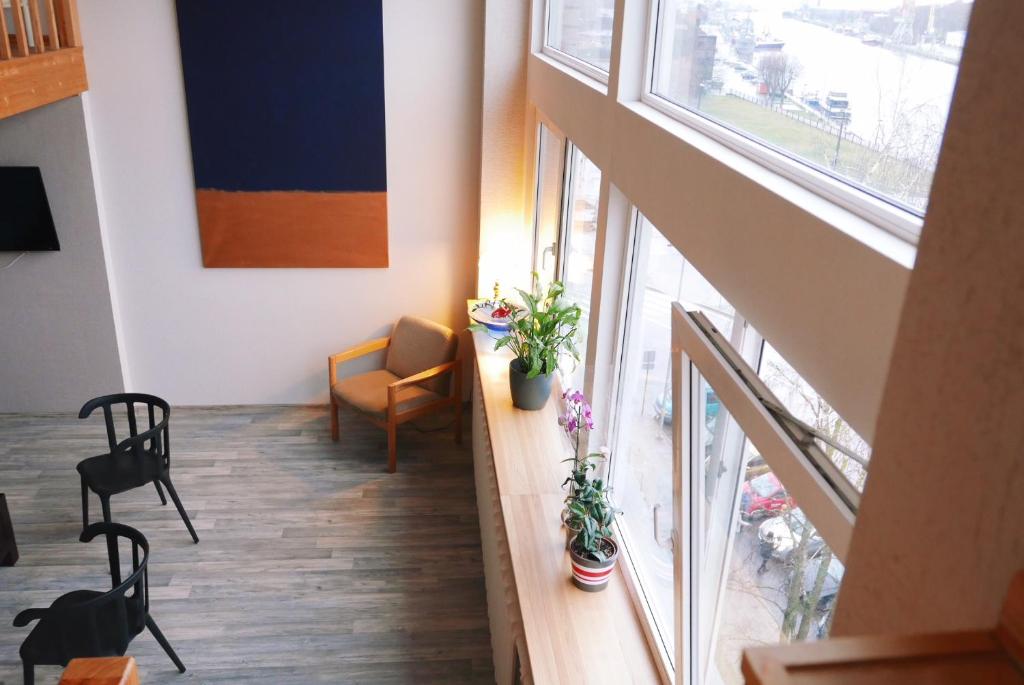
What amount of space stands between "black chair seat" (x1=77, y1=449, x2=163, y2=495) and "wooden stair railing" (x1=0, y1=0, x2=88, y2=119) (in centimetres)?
185

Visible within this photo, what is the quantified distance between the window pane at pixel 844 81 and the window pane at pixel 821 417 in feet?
1.27

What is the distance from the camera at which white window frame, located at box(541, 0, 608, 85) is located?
3313 millimetres

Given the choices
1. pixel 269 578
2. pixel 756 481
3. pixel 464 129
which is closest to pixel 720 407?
pixel 756 481

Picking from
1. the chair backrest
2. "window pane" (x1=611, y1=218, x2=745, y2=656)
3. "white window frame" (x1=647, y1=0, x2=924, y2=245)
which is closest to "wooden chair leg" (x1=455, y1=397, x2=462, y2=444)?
the chair backrest

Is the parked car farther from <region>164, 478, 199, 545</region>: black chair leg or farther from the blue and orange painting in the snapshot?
the blue and orange painting

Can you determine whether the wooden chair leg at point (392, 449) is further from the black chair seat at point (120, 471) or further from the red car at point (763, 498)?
the red car at point (763, 498)

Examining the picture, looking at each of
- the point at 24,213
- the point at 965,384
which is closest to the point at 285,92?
the point at 24,213

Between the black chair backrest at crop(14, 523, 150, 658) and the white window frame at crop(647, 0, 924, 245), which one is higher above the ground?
the white window frame at crop(647, 0, 924, 245)

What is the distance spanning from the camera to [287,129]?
534 centimetres

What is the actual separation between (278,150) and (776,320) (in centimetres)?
462

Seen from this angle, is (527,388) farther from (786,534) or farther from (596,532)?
(786,534)

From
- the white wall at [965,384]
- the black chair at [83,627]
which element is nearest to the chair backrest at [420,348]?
the black chair at [83,627]

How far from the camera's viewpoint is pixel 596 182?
3482mm

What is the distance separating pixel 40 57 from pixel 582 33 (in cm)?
290
